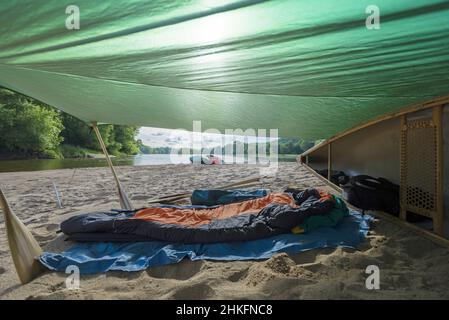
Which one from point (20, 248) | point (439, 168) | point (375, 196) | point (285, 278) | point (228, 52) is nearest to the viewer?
point (228, 52)

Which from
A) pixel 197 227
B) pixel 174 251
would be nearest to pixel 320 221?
pixel 197 227

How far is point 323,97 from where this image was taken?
278cm

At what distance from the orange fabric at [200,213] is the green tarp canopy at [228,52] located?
1.15 m

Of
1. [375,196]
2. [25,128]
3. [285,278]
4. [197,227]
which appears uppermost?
[25,128]

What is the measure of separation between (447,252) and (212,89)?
7.63 feet

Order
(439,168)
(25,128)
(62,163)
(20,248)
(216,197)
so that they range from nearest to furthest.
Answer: (20,248)
(439,168)
(216,197)
(62,163)
(25,128)

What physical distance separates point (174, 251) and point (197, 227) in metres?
0.40

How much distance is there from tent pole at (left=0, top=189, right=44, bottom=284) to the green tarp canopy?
977mm

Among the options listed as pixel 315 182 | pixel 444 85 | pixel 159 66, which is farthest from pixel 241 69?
pixel 315 182

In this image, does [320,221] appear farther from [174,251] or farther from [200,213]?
[174,251]

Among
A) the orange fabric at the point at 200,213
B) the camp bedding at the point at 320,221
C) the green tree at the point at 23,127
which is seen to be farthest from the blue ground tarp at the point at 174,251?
the green tree at the point at 23,127

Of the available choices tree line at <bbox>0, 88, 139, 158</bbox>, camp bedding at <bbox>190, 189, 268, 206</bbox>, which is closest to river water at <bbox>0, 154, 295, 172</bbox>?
tree line at <bbox>0, 88, 139, 158</bbox>

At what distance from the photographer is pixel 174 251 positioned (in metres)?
2.17

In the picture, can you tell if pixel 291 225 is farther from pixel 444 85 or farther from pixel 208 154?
pixel 208 154
